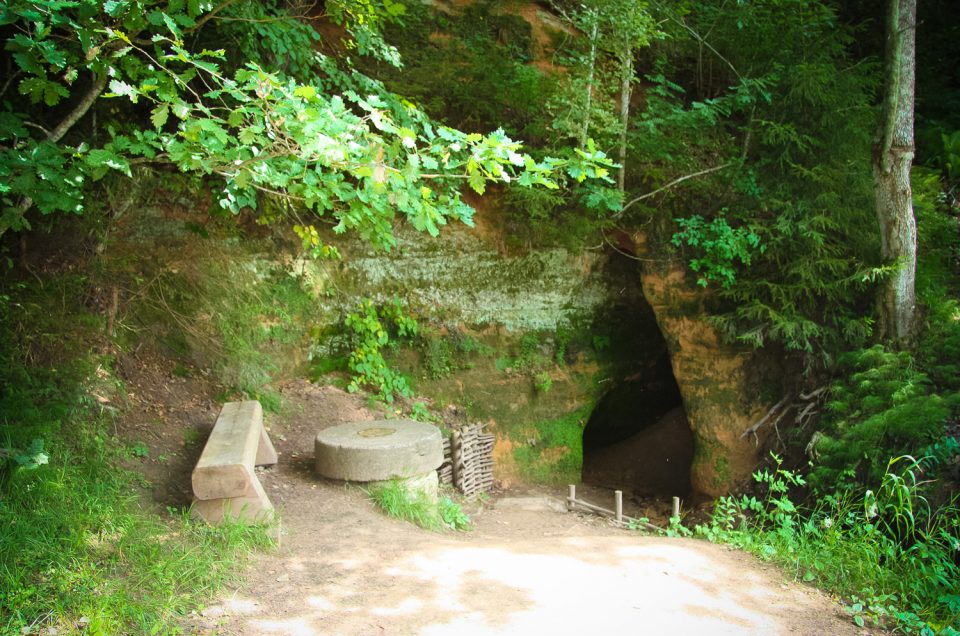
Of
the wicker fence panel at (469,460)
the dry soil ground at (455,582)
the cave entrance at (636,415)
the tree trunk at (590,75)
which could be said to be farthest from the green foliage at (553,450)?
the tree trunk at (590,75)

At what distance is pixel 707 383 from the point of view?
31.0 ft

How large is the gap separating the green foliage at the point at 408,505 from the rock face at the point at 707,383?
4.58m

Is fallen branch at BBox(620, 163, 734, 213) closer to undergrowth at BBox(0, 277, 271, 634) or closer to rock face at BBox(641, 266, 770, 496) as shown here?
rock face at BBox(641, 266, 770, 496)

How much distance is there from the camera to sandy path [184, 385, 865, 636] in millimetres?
3629

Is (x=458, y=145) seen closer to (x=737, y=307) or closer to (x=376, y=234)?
(x=376, y=234)

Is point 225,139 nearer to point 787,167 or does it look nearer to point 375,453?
point 375,453

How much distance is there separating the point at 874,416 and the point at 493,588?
4.67 meters

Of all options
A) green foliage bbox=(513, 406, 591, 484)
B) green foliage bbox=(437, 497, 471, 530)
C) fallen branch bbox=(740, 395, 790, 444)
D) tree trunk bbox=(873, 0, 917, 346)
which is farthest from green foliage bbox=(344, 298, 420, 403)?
tree trunk bbox=(873, 0, 917, 346)

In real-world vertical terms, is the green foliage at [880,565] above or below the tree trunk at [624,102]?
below

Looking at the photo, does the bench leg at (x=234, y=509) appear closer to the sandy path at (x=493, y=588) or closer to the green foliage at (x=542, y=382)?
the sandy path at (x=493, y=588)

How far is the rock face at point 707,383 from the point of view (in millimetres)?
9078

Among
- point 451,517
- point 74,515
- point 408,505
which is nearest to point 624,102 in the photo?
point 451,517

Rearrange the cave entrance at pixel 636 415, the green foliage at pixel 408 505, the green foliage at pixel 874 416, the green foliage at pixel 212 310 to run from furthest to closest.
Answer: the cave entrance at pixel 636 415
the green foliage at pixel 212 310
the green foliage at pixel 408 505
the green foliage at pixel 874 416

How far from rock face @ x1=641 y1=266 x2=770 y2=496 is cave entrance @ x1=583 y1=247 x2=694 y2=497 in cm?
96
